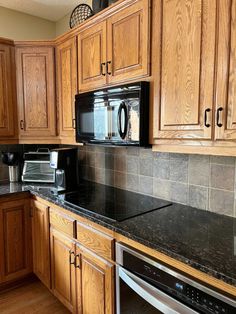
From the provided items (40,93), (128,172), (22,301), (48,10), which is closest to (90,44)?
(40,93)

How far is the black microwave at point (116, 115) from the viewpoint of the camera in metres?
1.46

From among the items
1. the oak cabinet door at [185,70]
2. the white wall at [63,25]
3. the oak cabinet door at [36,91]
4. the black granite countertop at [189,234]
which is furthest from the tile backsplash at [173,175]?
the white wall at [63,25]

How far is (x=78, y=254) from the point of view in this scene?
167 cm

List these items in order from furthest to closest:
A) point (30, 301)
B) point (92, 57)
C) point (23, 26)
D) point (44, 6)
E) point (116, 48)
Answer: point (23, 26) < point (44, 6) < point (30, 301) < point (92, 57) < point (116, 48)

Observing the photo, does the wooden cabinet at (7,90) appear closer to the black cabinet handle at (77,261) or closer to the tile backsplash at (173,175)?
the tile backsplash at (173,175)

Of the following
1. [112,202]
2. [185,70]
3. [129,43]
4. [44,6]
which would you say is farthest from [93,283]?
[44,6]

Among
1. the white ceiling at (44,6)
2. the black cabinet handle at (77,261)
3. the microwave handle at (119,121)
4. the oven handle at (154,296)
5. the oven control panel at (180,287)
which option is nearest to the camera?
the oven control panel at (180,287)

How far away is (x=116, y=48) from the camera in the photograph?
164 centimetres

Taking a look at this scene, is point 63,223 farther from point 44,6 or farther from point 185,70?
point 44,6

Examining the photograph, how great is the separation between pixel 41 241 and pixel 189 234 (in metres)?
1.39

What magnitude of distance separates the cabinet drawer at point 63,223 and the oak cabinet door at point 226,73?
1.10 m

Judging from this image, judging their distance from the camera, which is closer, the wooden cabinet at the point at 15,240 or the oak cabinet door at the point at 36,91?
the wooden cabinet at the point at 15,240

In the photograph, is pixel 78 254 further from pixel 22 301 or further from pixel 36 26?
pixel 36 26

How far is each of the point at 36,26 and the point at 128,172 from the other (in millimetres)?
1984
